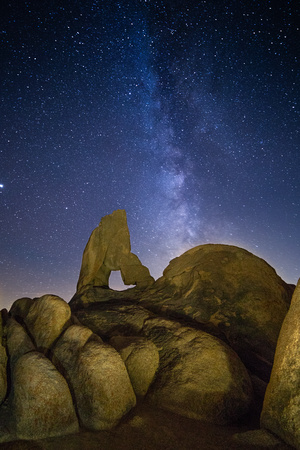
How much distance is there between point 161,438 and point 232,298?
6235 mm

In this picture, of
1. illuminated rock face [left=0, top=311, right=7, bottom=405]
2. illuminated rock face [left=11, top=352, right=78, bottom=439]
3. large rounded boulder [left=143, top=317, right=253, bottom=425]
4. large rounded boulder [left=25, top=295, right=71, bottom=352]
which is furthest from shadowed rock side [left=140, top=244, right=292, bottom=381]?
illuminated rock face [left=0, top=311, right=7, bottom=405]

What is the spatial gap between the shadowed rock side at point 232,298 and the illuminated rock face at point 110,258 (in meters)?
2.84

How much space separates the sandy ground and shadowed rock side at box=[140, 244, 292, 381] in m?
2.91

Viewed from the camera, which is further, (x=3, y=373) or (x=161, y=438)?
(x=3, y=373)

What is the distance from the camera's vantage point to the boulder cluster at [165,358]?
500cm

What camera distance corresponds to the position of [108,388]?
17.8ft

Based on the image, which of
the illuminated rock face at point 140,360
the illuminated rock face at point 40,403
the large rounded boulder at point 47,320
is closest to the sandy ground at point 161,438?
the illuminated rock face at point 40,403

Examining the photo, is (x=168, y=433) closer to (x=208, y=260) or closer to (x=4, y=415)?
(x=4, y=415)

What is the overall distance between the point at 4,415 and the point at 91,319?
4.56 metres

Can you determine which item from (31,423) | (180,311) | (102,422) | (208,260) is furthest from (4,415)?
(208,260)

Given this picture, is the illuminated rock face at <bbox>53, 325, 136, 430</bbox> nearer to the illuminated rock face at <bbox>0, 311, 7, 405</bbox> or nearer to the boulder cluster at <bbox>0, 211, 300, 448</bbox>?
the boulder cluster at <bbox>0, 211, 300, 448</bbox>

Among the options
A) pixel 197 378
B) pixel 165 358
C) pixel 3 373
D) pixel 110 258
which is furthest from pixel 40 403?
pixel 110 258

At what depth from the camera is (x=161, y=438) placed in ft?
15.9

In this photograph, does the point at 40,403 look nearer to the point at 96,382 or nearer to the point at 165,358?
the point at 96,382
